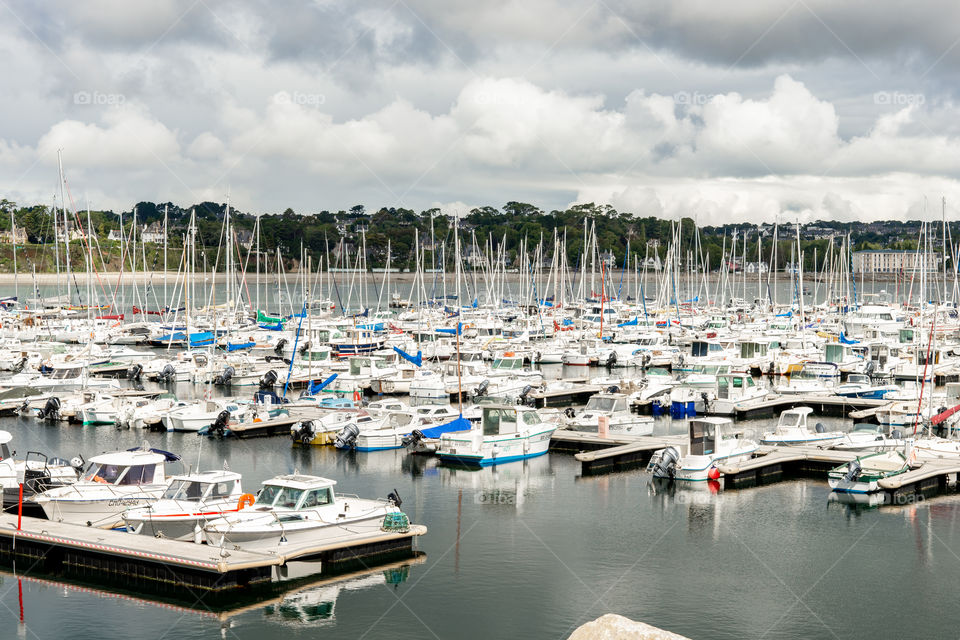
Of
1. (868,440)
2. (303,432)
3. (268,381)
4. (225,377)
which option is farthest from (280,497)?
(225,377)

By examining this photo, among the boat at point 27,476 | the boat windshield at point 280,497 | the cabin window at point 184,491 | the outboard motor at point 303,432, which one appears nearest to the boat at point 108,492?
the boat at point 27,476

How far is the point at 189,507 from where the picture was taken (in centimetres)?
3088

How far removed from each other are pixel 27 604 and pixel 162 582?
341 centimetres

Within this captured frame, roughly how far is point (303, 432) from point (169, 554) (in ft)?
67.7

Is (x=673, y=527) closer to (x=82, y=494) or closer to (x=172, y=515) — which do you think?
(x=172, y=515)

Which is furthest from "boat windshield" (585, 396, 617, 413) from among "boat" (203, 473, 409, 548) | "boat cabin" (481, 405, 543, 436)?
"boat" (203, 473, 409, 548)

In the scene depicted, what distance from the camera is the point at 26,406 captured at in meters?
58.8

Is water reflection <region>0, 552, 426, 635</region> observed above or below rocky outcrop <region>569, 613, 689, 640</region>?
below

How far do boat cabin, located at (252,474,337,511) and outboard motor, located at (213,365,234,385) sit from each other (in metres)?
41.0

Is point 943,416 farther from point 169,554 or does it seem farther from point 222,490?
point 169,554

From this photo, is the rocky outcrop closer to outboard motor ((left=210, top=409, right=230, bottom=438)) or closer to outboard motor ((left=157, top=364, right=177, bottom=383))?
outboard motor ((left=210, top=409, right=230, bottom=438))

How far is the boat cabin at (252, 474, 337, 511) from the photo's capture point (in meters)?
30.9

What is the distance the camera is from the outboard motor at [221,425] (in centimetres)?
5159

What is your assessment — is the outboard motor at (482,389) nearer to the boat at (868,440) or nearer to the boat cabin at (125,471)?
the boat at (868,440)
